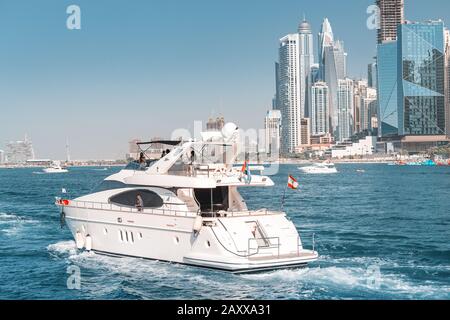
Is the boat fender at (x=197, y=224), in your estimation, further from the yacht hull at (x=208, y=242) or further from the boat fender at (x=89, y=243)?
the boat fender at (x=89, y=243)

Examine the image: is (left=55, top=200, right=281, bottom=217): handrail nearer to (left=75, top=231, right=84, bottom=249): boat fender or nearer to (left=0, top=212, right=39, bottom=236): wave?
(left=75, top=231, right=84, bottom=249): boat fender

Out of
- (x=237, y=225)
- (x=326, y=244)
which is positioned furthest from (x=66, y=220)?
(x=326, y=244)

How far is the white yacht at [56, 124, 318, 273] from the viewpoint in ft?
62.1

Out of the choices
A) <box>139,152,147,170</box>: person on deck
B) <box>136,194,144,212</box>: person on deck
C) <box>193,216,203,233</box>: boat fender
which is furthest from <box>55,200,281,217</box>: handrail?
<box>139,152,147,170</box>: person on deck

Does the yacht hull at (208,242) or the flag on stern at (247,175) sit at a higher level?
the flag on stern at (247,175)

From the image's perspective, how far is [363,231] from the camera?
100 feet

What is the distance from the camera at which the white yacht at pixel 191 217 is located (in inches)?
745

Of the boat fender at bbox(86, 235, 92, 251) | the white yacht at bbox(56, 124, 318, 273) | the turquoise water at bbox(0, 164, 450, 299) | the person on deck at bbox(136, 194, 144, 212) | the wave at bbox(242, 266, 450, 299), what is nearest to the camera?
the wave at bbox(242, 266, 450, 299)

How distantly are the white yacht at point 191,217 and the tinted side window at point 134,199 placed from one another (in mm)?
35

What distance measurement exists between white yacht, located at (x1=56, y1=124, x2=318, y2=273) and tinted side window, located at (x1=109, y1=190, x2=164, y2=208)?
4cm

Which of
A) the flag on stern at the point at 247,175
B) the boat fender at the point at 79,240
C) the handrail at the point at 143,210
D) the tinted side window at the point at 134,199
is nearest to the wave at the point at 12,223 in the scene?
the boat fender at the point at 79,240

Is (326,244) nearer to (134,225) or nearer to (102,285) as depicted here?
(134,225)

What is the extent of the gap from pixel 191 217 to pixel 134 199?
340 centimetres

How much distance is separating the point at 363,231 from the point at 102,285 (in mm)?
15831
